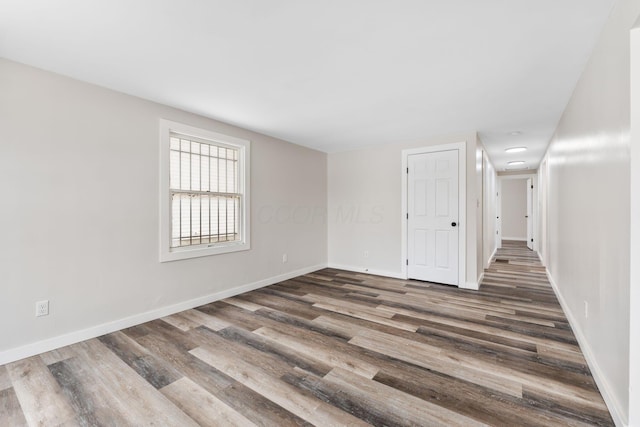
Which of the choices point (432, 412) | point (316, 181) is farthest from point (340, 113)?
point (432, 412)

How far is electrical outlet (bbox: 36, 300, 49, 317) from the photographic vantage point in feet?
7.57

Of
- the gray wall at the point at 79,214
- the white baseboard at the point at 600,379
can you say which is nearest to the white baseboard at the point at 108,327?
the gray wall at the point at 79,214

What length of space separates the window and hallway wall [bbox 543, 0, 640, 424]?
3631mm

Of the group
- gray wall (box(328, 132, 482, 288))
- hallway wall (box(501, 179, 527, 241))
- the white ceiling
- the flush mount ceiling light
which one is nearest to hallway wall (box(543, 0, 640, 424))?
the white ceiling

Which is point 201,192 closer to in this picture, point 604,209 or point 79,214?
point 79,214

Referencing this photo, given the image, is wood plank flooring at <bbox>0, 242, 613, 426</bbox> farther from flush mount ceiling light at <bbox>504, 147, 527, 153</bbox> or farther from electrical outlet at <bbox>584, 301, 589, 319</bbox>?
flush mount ceiling light at <bbox>504, 147, 527, 153</bbox>

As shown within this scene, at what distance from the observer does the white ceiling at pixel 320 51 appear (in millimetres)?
1649

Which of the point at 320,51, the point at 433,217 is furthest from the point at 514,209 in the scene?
the point at 320,51

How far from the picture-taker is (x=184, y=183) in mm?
3355

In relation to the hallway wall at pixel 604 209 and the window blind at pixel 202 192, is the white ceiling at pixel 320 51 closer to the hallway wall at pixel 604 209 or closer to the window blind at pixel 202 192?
the hallway wall at pixel 604 209

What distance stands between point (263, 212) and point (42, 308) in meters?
2.59

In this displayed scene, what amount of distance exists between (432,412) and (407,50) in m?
2.40

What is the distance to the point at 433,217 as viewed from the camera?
4.47 metres

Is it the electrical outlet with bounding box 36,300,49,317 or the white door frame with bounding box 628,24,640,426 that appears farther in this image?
the electrical outlet with bounding box 36,300,49,317
